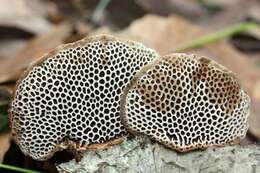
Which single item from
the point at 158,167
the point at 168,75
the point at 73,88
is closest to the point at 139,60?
the point at 168,75

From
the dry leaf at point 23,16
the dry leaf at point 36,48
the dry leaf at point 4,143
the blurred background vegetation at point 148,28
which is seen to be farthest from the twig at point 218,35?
the dry leaf at point 4,143

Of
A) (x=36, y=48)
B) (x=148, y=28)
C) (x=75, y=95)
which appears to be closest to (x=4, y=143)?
(x=75, y=95)

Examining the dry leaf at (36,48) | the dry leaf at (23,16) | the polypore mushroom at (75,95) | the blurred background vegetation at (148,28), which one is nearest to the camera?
the polypore mushroom at (75,95)

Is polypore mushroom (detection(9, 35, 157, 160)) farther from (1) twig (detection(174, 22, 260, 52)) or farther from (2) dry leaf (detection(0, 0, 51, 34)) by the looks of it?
(2) dry leaf (detection(0, 0, 51, 34))

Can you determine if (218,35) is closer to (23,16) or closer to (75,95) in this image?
(23,16)

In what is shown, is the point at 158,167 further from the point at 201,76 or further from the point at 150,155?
the point at 201,76

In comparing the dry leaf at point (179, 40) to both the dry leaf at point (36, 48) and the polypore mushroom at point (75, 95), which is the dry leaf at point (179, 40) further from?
the polypore mushroom at point (75, 95)
